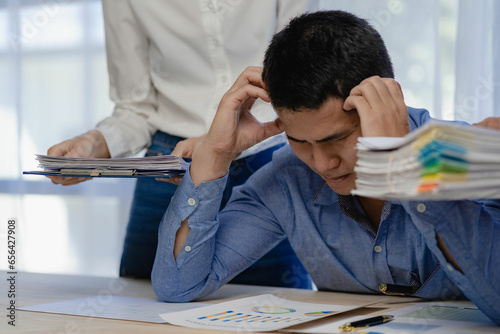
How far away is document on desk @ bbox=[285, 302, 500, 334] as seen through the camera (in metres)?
0.85

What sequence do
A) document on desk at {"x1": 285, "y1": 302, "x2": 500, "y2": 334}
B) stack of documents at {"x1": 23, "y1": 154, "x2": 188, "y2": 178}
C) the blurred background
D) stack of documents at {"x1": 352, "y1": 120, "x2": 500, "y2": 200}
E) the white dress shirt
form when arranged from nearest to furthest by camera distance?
1. stack of documents at {"x1": 352, "y1": 120, "x2": 500, "y2": 200}
2. document on desk at {"x1": 285, "y1": 302, "x2": 500, "y2": 334}
3. stack of documents at {"x1": 23, "y1": 154, "x2": 188, "y2": 178}
4. the white dress shirt
5. the blurred background

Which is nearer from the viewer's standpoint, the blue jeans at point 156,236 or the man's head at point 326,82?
the man's head at point 326,82

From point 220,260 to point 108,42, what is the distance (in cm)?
85

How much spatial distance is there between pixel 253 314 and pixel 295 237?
0.37 meters

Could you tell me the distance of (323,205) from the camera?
4.35 ft

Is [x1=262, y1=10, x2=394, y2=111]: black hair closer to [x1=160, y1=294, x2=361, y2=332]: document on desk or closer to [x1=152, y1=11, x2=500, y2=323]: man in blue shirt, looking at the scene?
[x1=152, y1=11, x2=500, y2=323]: man in blue shirt

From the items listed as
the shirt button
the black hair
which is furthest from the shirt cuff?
the shirt button

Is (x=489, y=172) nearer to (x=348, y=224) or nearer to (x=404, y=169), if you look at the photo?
(x=404, y=169)

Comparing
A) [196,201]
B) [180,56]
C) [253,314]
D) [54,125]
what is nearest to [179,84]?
[180,56]

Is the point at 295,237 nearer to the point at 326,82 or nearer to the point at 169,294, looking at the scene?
the point at 169,294

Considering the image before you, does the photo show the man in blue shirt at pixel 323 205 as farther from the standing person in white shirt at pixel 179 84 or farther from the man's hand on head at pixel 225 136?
the standing person in white shirt at pixel 179 84

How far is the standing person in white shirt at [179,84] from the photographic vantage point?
1645 mm

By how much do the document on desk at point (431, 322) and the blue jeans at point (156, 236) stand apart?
2.10ft

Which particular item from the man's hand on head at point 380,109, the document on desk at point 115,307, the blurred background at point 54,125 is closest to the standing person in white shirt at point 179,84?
the document on desk at point 115,307
